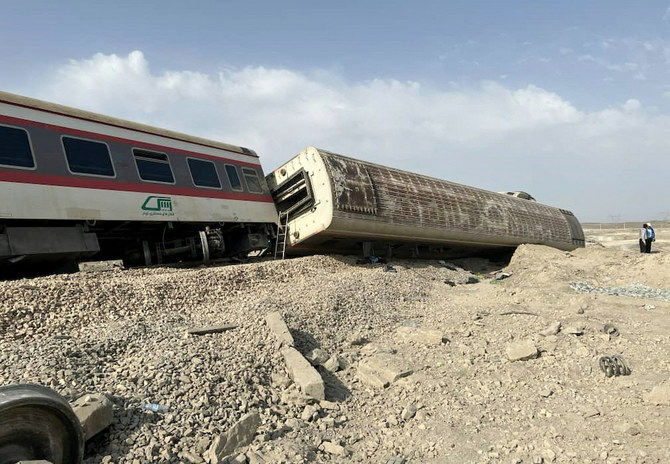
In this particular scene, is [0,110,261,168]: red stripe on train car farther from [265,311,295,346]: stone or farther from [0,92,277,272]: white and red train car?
[265,311,295,346]: stone

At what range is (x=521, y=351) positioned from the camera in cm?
490

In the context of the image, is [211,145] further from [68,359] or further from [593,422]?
[593,422]

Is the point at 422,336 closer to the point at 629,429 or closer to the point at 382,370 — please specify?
the point at 382,370

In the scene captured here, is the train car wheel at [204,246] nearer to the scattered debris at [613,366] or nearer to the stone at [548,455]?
the scattered debris at [613,366]

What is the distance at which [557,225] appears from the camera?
18219mm

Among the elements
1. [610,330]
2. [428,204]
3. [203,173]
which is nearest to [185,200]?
[203,173]

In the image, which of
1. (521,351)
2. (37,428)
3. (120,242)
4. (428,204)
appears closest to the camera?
(37,428)

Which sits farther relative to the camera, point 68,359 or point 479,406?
point 479,406

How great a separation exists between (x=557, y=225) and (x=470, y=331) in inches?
574

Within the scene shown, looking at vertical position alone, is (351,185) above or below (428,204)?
above

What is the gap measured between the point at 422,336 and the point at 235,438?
2.97 m

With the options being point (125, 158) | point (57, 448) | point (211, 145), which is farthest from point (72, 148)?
point (57, 448)

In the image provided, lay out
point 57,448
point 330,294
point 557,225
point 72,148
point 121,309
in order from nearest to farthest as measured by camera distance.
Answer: point 57,448
point 121,309
point 330,294
point 72,148
point 557,225

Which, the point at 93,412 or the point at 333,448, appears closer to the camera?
the point at 93,412
